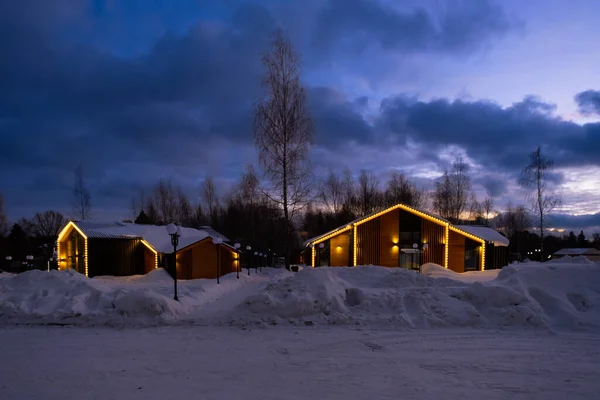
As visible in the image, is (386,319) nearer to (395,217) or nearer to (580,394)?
(580,394)

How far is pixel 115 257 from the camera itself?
3275 centimetres

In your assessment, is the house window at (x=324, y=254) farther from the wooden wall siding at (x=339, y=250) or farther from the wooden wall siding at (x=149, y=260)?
the wooden wall siding at (x=149, y=260)

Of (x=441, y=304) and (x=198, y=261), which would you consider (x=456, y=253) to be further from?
(x=441, y=304)

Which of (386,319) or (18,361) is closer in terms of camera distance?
(18,361)

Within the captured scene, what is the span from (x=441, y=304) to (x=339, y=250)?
2032cm

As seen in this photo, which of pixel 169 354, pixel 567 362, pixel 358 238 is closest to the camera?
pixel 567 362

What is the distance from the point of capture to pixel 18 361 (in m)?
7.43

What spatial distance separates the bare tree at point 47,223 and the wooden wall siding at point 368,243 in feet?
219

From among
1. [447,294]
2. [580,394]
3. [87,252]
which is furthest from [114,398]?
[87,252]

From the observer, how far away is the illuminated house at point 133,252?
3164 cm

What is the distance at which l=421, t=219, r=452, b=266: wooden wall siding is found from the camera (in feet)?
103

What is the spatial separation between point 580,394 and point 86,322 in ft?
38.1

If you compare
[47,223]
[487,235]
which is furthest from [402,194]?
[47,223]

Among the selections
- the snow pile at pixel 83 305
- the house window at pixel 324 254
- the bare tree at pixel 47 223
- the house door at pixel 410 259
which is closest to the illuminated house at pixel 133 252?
the house window at pixel 324 254
